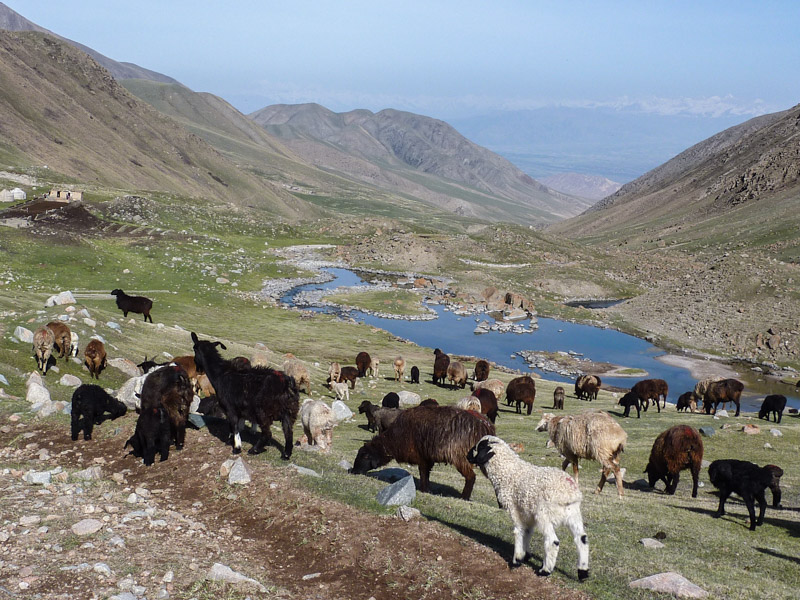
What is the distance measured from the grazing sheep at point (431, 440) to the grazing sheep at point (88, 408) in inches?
292

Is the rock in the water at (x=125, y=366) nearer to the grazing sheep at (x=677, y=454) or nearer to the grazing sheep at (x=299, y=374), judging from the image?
the grazing sheep at (x=299, y=374)

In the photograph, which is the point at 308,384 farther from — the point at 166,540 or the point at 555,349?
the point at 555,349

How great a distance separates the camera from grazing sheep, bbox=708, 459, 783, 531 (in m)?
14.6

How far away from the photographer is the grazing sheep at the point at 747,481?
48.0ft

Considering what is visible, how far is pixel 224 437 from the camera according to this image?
53.9 ft

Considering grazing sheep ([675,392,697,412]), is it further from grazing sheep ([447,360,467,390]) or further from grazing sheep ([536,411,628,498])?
grazing sheep ([536,411,628,498])

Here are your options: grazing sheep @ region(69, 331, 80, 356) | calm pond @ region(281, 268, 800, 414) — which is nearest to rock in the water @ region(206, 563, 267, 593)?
grazing sheep @ region(69, 331, 80, 356)

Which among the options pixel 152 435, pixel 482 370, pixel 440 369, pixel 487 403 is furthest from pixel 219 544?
pixel 482 370

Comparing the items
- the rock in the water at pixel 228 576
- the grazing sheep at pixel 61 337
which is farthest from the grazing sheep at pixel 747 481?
the grazing sheep at pixel 61 337

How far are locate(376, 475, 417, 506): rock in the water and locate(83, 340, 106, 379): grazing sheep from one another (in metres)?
15.1

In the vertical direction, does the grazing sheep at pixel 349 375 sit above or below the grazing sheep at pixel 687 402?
above

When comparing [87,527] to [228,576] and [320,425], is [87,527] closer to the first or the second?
[228,576]

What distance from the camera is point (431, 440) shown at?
13.6 m

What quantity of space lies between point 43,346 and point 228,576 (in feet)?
54.4
